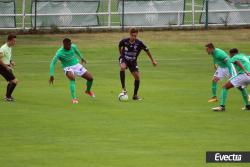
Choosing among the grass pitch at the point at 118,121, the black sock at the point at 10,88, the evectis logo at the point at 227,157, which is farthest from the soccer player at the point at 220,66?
the evectis logo at the point at 227,157

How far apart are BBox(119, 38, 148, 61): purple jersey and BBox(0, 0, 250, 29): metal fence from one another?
818 inches

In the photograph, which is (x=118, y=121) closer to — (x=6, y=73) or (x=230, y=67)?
(x=230, y=67)

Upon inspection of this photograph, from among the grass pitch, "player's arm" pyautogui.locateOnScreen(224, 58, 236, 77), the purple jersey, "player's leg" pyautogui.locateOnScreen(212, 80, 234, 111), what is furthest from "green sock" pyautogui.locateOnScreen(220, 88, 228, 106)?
the purple jersey

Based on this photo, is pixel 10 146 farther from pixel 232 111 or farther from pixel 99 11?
pixel 99 11

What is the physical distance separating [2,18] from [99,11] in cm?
651

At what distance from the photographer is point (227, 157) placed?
1725cm

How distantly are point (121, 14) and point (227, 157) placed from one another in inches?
1281

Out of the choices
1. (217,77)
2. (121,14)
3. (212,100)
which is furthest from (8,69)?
(121,14)

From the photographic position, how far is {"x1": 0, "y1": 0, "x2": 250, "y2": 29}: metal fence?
4788cm

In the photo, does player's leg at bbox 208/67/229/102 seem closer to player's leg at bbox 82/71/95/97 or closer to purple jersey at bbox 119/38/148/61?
purple jersey at bbox 119/38/148/61

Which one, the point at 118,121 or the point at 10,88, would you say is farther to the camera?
the point at 10,88

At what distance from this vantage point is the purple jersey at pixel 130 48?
2681cm

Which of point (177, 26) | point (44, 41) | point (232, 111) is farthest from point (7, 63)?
point (177, 26)

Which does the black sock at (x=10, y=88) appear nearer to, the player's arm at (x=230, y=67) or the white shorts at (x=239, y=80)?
the player's arm at (x=230, y=67)
